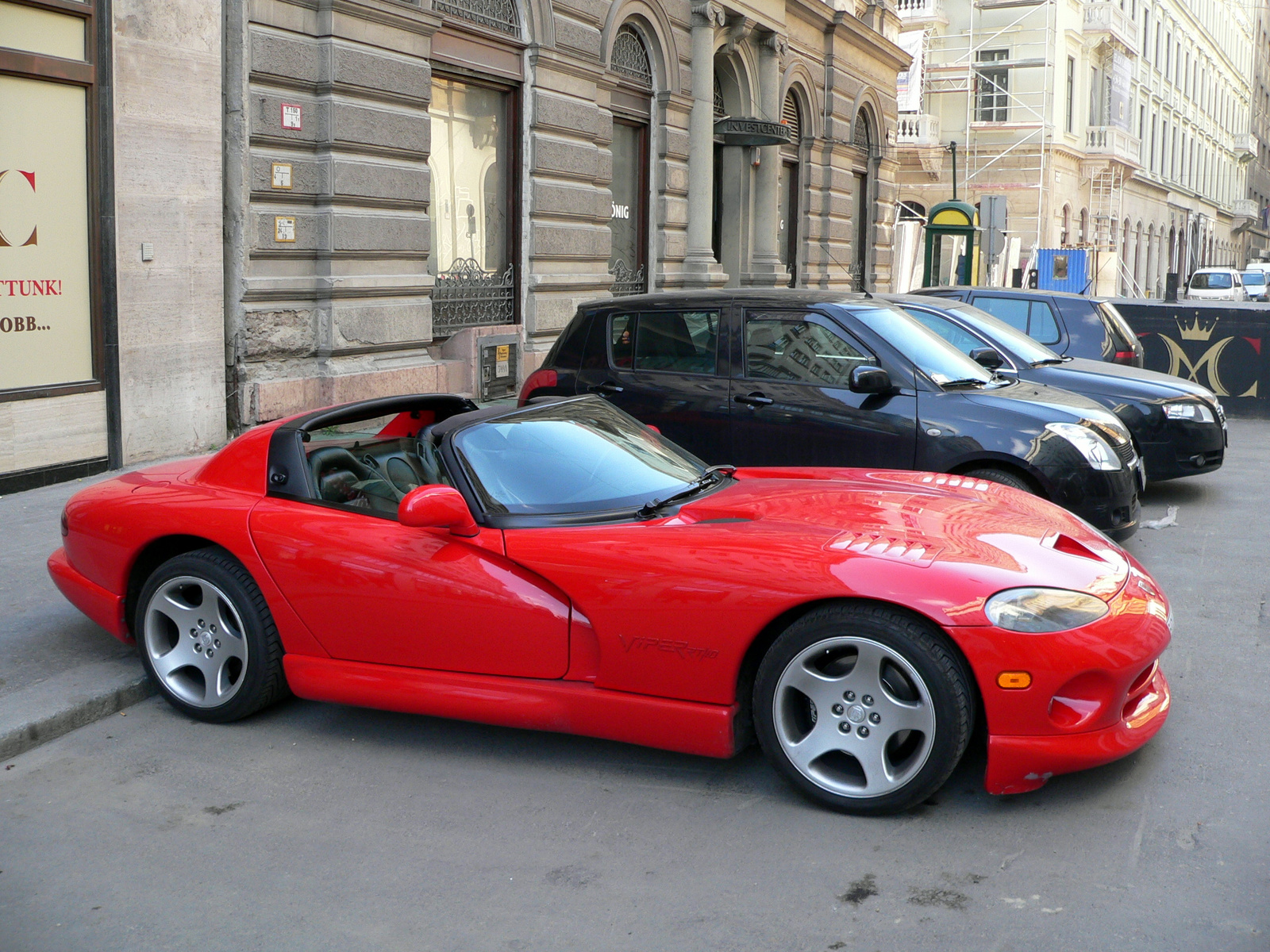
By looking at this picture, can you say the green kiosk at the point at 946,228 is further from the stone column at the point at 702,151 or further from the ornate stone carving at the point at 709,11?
the ornate stone carving at the point at 709,11

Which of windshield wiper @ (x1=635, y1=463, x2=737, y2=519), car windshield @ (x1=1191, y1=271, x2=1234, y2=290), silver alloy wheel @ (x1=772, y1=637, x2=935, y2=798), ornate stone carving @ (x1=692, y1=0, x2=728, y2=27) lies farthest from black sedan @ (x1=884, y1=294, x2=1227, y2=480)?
car windshield @ (x1=1191, y1=271, x2=1234, y2=290)

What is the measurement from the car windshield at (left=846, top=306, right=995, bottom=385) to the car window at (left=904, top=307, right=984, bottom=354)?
1553 millimetres

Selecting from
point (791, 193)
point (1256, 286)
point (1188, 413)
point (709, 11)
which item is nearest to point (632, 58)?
point (709, 11)

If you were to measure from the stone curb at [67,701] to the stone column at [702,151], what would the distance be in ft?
46.1

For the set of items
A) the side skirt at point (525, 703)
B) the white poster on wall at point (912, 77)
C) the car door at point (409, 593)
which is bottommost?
the side skirt at point (525, 703)

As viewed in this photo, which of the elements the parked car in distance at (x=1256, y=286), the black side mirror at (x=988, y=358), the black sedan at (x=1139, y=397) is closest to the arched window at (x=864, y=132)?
the black sedan at (x=1139, y=397)

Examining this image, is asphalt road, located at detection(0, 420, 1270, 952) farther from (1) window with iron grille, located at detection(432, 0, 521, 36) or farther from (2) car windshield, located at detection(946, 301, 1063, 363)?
(1) window with iron grille, located at detection(432, 0, 521, 36)

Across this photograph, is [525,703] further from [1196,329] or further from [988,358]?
[1196,329]

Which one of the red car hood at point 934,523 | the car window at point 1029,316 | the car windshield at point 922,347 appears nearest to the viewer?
the red car hood at point 934,523

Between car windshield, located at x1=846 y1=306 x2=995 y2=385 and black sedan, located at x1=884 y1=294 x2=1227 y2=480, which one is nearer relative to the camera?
car windshield, located at x1=846 y1=306 x2=995 y2=385

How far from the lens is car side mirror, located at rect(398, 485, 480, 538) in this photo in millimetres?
4191

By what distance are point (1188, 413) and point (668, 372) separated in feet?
13.4

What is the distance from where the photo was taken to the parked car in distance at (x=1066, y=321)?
11.9 meters

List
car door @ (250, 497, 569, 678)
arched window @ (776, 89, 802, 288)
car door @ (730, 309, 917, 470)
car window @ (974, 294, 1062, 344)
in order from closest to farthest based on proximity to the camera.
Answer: car door @ (250, 497, 569, 678), car door @ (730, 309, 917, 470), car window @ (974, 294, 1062, 344), arched window @ (776, 89, 802, 288)
